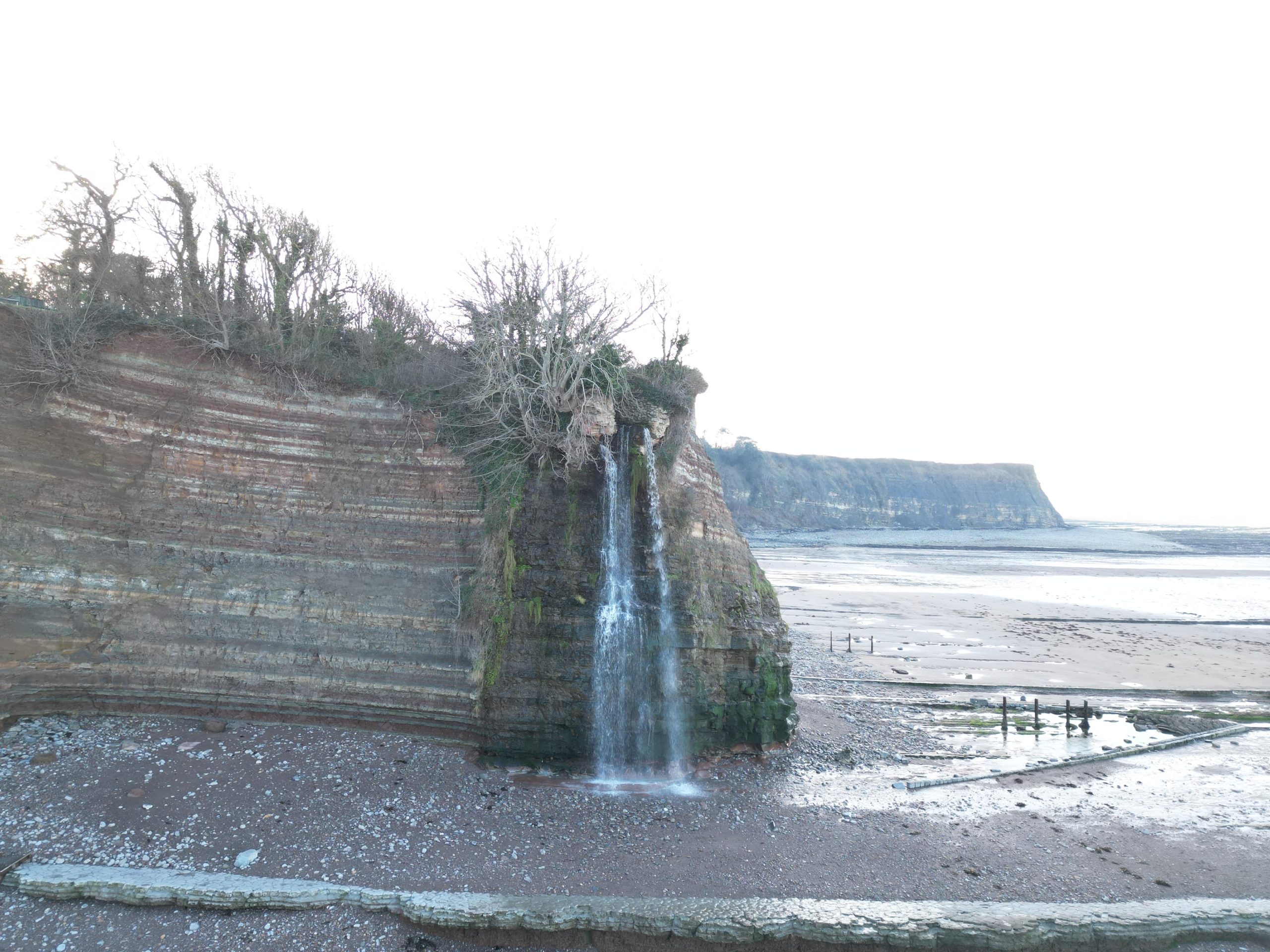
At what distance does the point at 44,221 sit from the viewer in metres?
13.5

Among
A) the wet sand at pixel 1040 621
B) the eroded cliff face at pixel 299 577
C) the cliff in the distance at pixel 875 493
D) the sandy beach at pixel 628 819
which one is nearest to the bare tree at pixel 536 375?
the eroded cliff face at pixel 299 577

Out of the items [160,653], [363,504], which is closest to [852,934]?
[363,504]

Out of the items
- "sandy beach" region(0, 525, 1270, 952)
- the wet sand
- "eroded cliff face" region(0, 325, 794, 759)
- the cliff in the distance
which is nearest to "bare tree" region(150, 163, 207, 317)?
"eroded cliff face" region(0, 325, 794, 759)

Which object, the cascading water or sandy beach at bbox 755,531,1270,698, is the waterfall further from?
sandy beach at bbox 755,531,1270,698

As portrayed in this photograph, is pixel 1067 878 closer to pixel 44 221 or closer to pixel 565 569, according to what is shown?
pixel 565 569

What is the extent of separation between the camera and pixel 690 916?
7.33 metres

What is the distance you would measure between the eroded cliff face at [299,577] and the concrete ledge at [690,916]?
403cm

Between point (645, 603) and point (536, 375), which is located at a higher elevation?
point (536, 375)

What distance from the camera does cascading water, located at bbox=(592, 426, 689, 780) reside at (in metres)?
11.6

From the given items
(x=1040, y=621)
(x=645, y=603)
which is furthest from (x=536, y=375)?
(x=1040, y=621)

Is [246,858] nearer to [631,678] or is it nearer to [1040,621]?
[631,678]

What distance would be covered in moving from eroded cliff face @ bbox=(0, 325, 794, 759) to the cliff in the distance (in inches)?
2569

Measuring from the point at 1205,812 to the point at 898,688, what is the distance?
7358 millimetres

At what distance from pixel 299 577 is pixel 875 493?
89.7 metres
